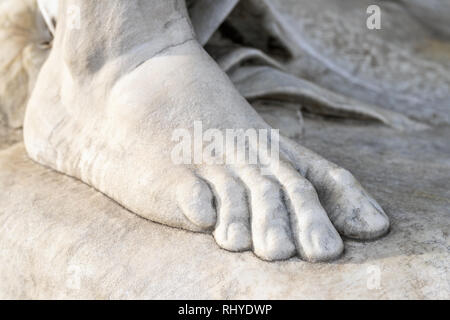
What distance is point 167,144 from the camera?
107cm

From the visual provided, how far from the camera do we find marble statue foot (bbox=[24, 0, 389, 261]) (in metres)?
0.96

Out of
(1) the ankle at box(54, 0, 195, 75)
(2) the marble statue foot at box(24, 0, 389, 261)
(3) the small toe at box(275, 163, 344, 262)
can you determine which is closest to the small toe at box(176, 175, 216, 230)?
(2) the marble statue foot at box(24, 0, 389, 261)

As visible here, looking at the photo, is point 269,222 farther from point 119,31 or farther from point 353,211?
point 119,31

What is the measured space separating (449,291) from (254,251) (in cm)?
26

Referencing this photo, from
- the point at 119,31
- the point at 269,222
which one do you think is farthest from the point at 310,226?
the point at 119,31

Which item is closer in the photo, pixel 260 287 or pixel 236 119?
pixel 260 287

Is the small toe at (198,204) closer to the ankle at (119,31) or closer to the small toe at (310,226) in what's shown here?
the small toe at (310,226)

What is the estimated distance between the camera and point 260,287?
0.90 meters

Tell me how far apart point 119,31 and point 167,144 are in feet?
0.77

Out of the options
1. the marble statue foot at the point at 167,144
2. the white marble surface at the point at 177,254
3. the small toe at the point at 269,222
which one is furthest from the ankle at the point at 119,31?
the small toe at the point at 269,222

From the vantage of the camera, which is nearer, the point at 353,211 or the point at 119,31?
the point at 353,211
